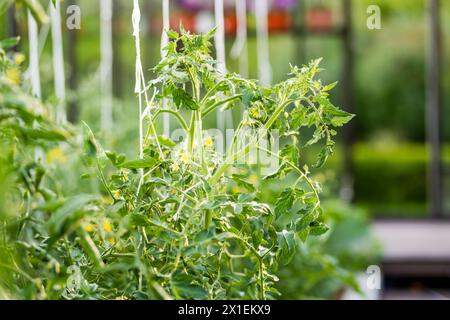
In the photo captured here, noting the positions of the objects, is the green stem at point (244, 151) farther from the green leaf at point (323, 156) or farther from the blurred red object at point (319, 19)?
the blurred red object at point (319, 19)

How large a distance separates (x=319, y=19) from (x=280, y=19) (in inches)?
12.1

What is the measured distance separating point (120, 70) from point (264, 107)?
511 cm

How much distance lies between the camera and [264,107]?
87 centimetres

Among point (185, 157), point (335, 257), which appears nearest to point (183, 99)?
point (185, 157)

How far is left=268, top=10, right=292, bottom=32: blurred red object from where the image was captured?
5.84 metres

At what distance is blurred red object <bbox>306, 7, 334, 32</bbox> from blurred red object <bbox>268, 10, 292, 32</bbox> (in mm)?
149

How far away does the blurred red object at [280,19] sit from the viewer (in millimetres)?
5840

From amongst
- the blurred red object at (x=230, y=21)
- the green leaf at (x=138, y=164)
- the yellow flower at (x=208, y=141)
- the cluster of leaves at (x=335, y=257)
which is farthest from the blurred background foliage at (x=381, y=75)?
the green leaf at (x=138, y=164)

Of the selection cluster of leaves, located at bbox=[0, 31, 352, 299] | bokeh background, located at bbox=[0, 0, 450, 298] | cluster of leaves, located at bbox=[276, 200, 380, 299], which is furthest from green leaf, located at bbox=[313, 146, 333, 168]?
bokeh background, located at bbox=[0, 0, 450, 298]

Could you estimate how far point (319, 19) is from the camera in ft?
19.3

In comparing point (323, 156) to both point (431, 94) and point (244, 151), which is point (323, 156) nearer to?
point (244, 151)

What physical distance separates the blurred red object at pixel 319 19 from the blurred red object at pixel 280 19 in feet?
0.49

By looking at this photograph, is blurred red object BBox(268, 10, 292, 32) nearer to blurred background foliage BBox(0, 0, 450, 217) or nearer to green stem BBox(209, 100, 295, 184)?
blurred background foliage BBox(0, 0, 450, 217)
